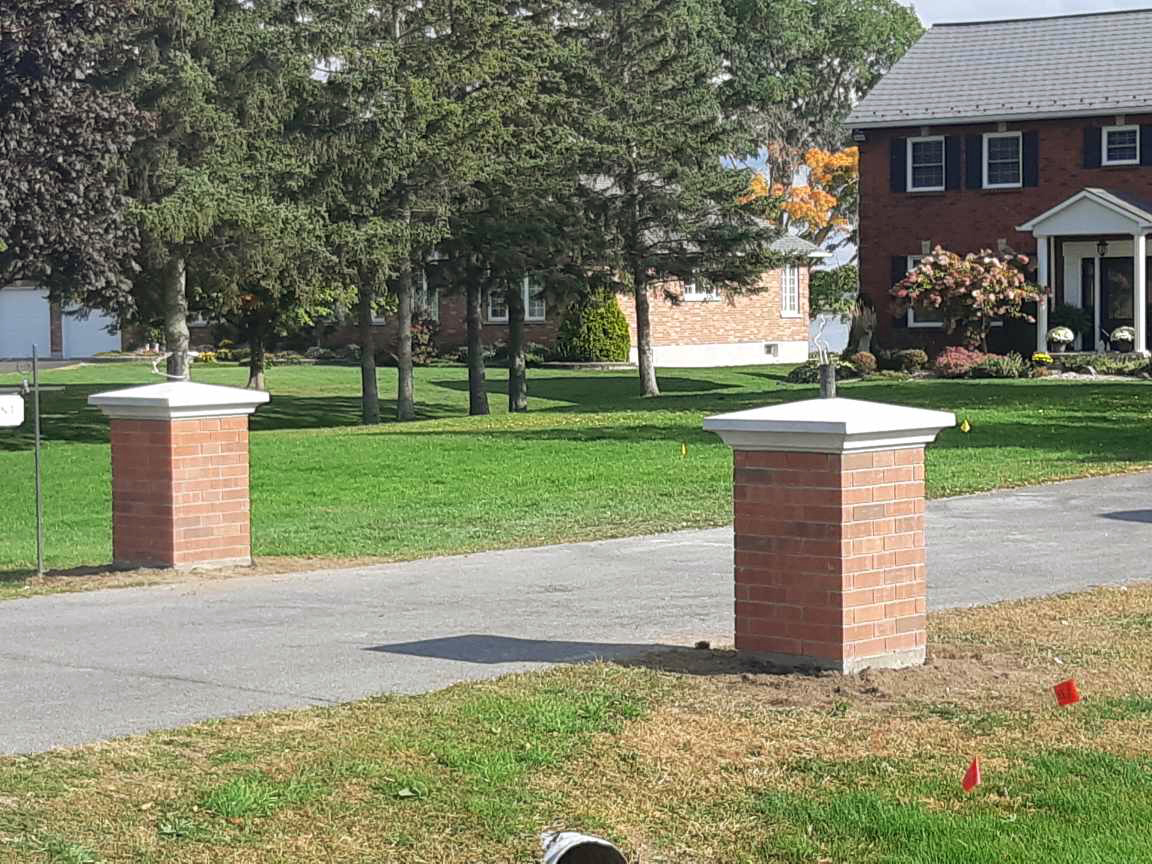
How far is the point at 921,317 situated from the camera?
142ft

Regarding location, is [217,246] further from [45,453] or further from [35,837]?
[35,837]

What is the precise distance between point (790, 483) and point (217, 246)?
79.4ft

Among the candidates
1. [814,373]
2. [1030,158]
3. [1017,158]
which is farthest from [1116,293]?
[814,373]

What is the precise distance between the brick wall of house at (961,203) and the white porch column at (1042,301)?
87 centimetres

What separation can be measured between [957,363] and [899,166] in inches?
276

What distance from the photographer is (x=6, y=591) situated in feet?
39.5

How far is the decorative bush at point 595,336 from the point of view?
173 ft

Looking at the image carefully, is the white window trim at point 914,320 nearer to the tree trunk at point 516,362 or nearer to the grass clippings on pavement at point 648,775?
the tree trunk at point 516,362

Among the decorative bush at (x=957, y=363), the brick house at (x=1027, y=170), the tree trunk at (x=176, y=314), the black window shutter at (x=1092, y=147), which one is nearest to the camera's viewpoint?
the tree trunk at (x=176, y=314)

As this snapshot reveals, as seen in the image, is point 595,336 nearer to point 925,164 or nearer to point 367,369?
point 925,164

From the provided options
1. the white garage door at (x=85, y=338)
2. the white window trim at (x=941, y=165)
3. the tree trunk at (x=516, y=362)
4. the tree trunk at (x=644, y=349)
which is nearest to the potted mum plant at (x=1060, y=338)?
the white window trim at (x=941, y=165)

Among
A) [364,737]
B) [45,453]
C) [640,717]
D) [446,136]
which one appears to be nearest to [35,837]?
[364,737]

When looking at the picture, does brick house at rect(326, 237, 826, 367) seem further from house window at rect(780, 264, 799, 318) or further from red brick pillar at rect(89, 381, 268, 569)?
red brick pillar at rect(89, 381, 268, 569)

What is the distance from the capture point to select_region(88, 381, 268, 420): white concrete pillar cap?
12.2 meters
